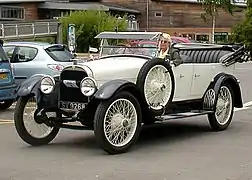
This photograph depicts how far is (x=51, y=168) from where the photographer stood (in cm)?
816

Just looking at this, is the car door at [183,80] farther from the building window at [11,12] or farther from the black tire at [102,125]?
the building window at [11,12]

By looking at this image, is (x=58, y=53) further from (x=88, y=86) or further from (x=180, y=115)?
(x=88, y=86)

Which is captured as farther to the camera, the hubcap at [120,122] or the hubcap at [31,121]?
the hubcap at [31,121]

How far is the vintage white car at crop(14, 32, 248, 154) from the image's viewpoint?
9250mm

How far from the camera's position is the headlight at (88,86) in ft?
30.3

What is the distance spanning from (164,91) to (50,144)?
1.97 m

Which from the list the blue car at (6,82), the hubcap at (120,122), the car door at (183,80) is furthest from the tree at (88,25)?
the hubcap at (120,122)

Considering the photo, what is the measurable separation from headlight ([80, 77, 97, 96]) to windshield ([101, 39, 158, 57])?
1.56 meters

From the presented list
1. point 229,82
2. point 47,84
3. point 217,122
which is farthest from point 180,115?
point 47,84

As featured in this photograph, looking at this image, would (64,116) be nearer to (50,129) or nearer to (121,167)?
(50,129)

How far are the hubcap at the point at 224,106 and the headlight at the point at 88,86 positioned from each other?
316cm

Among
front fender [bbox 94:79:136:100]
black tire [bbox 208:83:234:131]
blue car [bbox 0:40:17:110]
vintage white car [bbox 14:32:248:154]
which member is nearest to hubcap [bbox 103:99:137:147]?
vintage white car [bbox 14:32:248:154]

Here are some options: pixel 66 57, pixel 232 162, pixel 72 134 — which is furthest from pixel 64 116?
pixel 66 57

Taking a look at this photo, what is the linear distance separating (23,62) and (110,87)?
7743mm
